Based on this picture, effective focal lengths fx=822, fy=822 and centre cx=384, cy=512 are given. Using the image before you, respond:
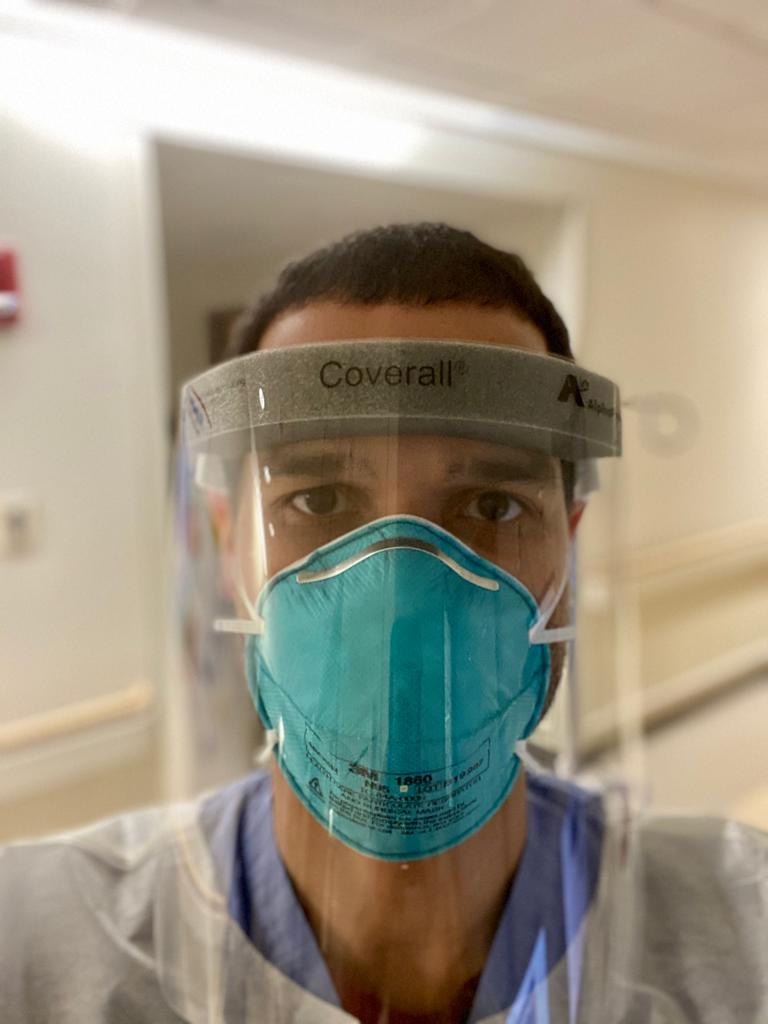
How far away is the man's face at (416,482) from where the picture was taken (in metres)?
0.61

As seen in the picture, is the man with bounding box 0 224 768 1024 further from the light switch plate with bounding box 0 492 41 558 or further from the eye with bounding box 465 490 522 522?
the light switch plate with bounding box 0 492 41 558

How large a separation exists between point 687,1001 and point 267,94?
174 cm

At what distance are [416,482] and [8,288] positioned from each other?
1.24 metres

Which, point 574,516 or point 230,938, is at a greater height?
point 574,516

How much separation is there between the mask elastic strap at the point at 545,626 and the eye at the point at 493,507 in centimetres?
7

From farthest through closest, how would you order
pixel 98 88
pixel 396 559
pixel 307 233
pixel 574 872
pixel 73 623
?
pixel 73 623
pixel 98 88
pixel 307 233
pixel 574 872
pixel 396 559

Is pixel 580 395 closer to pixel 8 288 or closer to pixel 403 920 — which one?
pixel 403 920

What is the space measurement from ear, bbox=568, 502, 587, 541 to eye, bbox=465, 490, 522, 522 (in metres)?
0.08

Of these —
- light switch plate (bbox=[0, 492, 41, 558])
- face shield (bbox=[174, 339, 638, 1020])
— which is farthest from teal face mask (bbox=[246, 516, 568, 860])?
light switch plate (bbox=[0, 492, 41, 558])

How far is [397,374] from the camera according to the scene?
0.58 m

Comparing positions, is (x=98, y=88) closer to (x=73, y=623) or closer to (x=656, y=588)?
(x=73, y=623)

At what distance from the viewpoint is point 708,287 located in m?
1.48

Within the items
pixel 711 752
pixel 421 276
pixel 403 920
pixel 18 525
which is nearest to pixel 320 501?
pixel 421 276

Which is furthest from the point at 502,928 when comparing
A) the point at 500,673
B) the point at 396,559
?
the point at 396,559
